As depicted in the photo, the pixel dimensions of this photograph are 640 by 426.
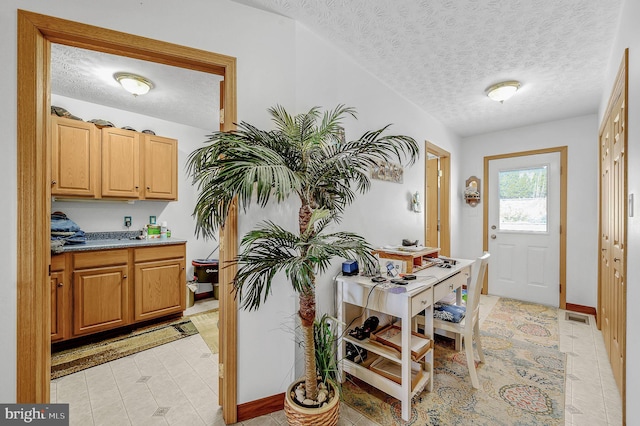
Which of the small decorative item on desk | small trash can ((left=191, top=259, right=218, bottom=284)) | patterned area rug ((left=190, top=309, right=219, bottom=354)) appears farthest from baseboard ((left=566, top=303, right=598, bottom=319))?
the small decorative item on desk

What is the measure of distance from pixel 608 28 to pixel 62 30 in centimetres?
328

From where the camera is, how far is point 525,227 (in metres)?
3.82

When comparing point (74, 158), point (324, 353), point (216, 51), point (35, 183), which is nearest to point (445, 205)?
point (324, 353)

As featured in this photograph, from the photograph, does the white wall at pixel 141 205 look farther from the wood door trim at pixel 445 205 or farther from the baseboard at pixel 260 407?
the wood door trim at pixel 445 205

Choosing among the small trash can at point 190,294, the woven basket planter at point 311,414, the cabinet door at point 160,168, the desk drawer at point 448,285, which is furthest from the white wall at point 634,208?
the cabinet door at point 160,168

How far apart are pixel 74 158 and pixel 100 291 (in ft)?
4.45

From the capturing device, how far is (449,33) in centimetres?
190

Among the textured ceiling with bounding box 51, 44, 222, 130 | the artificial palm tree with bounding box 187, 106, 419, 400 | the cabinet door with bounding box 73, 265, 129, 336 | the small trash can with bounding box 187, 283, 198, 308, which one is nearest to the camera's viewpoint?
the artificial palm tree with bounding box 187, 106, 419, 400

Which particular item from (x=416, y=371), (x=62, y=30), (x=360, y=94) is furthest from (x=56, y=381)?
(x=360, y=94)

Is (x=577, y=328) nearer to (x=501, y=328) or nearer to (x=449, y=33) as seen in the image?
(x=501, y=328)

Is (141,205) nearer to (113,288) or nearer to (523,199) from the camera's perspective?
(113,288)

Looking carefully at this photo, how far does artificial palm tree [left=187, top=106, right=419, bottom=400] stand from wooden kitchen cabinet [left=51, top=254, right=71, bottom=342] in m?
1.93

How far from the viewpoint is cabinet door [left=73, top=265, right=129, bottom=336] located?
2.42 metres

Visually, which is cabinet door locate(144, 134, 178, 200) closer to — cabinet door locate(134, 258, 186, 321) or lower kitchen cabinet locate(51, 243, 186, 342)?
lower kitchen cabinet locate(51, 243, 186, 342)
